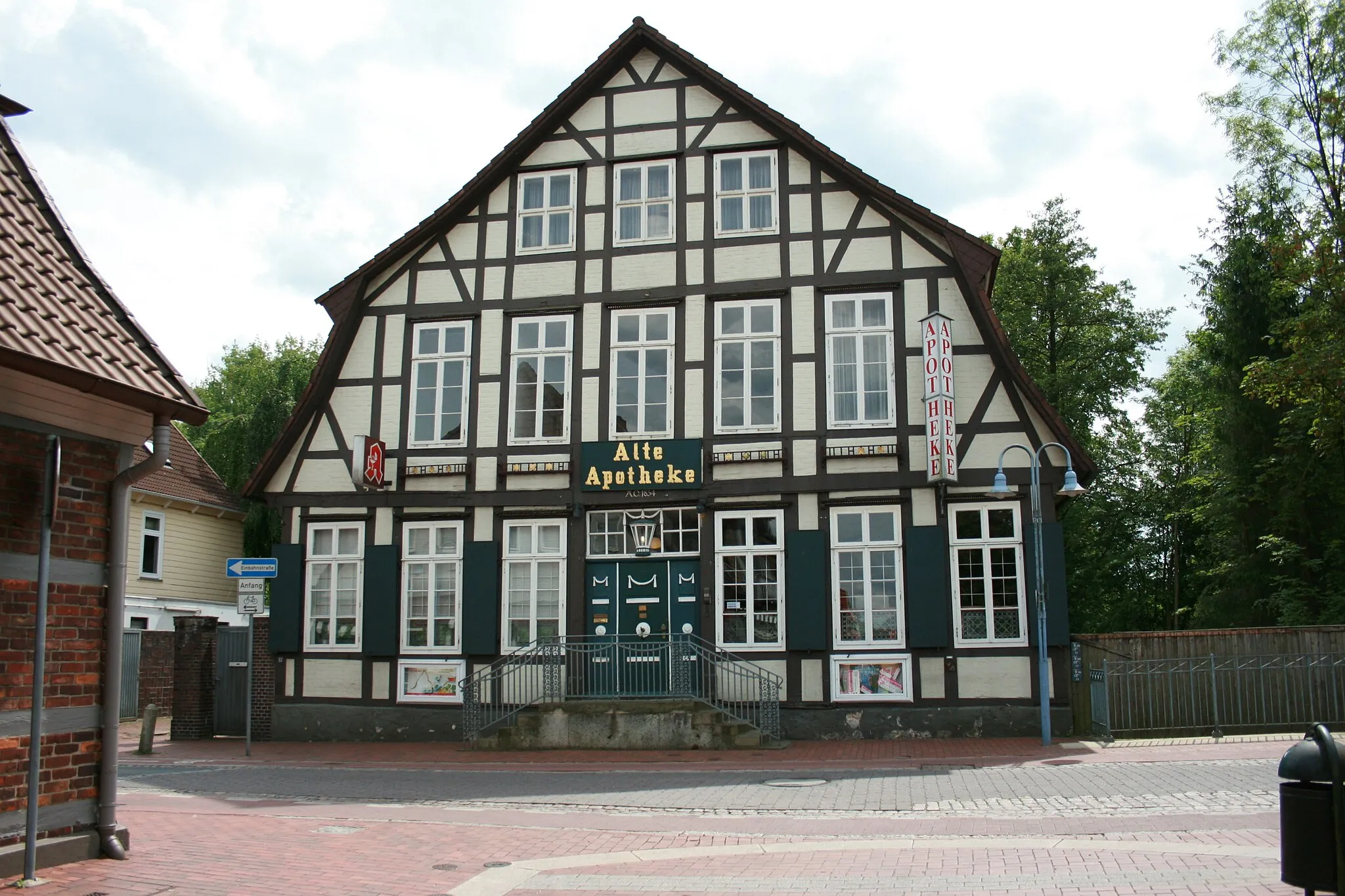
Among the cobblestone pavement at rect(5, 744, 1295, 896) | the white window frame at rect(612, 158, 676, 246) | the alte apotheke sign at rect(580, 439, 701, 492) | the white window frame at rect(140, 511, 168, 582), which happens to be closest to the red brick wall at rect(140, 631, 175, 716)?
the white window frame at rect(140, 511, 168, 582)

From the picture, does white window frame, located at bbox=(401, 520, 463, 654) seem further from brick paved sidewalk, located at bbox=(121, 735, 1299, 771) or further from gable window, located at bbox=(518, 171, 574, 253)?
gable window, located at bbox=(518, 171, 574, 253)

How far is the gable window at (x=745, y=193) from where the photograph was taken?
2112 cm

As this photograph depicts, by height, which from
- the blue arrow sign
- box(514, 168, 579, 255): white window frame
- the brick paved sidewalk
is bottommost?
the brick paved sidewalk

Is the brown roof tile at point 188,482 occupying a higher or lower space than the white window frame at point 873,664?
higher

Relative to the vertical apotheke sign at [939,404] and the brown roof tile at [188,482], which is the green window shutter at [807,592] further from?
the brown roof tile at [188,482]

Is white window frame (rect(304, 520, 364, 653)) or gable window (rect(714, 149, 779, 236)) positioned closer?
gable window (rect(714, 149, 779, 236))

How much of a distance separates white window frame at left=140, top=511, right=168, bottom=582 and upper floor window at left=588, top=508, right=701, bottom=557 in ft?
51.9

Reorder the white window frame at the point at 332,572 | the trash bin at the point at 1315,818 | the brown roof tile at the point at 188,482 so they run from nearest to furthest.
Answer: the trash bin at the point at 1315,818 < the white window frame at the point at 332,572 < the brown roof tile at the point at 188,482

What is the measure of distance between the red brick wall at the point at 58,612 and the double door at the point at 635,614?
11420 mm

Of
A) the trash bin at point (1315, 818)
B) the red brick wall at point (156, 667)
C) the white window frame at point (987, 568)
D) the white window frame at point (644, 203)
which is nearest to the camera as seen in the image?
the trash bin at point (1315, 818)

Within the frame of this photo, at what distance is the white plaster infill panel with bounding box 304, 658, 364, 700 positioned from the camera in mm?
21078

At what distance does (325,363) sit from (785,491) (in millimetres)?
8844

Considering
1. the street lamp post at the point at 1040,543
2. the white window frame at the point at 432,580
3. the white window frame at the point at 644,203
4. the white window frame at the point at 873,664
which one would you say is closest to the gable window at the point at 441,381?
the white window frame at the point at 432,580

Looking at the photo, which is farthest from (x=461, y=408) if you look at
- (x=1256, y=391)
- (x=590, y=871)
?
(x=1256, y=391)
